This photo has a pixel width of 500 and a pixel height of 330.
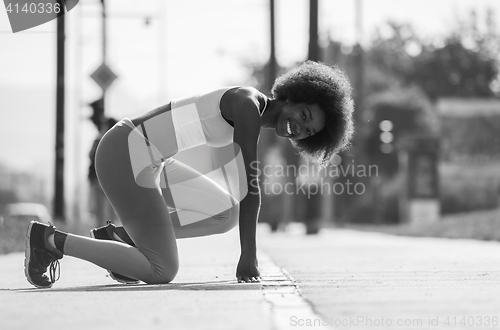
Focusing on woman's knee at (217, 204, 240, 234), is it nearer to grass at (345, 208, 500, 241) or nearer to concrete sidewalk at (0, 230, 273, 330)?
concrete sidewalk at (0, 230, 273, 330)

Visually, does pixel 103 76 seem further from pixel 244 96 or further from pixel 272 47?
pixel 244 96

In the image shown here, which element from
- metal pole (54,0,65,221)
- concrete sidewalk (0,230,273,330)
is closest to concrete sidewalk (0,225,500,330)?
concrete sidewalk (0,230,273,330)

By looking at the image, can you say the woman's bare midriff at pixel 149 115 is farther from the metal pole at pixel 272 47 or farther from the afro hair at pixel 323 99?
the metal pole at pixel 272 47

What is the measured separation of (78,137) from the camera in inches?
2301

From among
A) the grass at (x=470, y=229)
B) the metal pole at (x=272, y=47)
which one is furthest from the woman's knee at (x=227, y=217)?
the metal pole at (x=272, y=47)

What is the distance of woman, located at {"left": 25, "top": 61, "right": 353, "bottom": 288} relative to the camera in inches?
225

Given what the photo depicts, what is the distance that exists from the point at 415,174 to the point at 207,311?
971 inches

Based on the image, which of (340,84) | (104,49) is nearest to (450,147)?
(104,49)

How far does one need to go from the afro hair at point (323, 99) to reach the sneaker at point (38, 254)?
160 centimetres

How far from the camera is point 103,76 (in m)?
17.9

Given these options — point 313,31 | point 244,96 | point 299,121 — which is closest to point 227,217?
point 299,121

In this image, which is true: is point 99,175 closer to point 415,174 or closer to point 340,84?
point 340,84

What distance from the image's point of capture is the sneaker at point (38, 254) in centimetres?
589

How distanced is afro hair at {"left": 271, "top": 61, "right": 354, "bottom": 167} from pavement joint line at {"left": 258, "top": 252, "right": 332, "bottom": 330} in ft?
2.80
